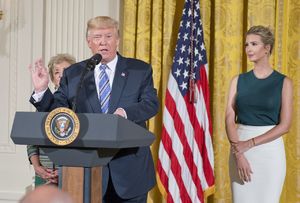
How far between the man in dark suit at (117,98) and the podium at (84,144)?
1.22 feet

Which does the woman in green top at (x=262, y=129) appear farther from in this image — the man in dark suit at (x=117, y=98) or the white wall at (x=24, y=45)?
the white wall at (x=24, y=45)

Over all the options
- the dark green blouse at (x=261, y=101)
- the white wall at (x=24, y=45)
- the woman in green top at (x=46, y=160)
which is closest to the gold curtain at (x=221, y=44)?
the white wall at (x=24, y=45)

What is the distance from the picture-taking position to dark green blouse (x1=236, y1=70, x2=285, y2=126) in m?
4.01

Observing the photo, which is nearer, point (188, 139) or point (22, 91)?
point (188, 139)

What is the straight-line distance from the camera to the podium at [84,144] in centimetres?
239

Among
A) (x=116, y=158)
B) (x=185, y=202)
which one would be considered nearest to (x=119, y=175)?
(x=116, y=158)

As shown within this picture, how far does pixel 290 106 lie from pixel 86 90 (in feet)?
5.45

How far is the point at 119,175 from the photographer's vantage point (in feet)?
9.75

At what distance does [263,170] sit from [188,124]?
52.9 inches

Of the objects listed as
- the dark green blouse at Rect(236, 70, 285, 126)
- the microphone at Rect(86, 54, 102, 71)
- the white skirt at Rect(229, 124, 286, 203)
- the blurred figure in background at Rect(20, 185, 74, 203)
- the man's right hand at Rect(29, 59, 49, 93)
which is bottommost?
the white skirt at Rect(229, 124, 286, 203)

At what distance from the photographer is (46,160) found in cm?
390

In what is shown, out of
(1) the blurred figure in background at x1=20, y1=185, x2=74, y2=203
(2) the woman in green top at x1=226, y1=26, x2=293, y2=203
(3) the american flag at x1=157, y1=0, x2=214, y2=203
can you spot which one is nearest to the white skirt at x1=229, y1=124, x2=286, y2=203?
(2) the woman in green top at x1=226, y1=26, x2=293, y2=203

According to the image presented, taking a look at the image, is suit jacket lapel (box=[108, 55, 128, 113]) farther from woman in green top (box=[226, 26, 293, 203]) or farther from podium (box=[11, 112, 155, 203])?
woman in green top (box=[226, 26, 293, 203])

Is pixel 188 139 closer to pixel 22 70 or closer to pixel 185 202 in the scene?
pixel 185 202
